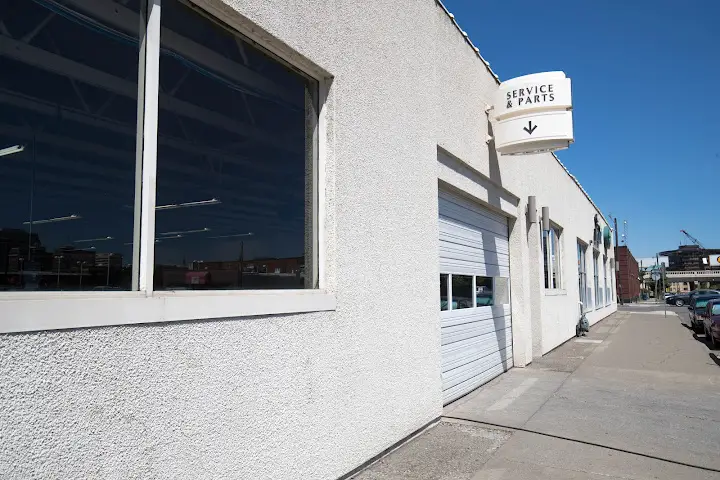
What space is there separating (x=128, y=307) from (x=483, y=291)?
6.85 metres

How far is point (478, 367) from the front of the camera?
805cm

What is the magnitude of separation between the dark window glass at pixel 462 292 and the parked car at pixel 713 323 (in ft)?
31.1

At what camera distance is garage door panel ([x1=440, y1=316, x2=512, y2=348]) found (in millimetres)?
6886

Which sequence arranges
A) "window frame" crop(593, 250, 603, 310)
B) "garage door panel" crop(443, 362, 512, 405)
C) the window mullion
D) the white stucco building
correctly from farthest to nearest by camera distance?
"window frame" crop(593, 250, 603, 310), "garage door panel" crop(443, 362, 512, 405), the window mullion, the white stucco building

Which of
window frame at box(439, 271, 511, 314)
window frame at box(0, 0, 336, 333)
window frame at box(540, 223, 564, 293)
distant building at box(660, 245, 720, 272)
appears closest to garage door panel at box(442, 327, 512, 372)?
window frame at box(439, 271, 511, 314)

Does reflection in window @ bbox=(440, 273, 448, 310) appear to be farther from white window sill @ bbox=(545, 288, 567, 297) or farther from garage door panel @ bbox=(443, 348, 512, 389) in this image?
white window sill @ bbox=(545, 288, 567, 297)

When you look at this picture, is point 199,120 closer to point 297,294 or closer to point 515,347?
point 297,294

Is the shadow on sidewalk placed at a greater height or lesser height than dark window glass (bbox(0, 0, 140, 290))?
lesser

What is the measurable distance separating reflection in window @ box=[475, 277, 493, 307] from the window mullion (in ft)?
20.2

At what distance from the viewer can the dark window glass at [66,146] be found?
2.50 m

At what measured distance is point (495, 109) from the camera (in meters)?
8.57

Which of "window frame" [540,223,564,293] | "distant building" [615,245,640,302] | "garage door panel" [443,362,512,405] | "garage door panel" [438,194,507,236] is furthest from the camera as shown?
"distant building" [615,245,640,302]

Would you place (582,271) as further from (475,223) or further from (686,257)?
(686,257)

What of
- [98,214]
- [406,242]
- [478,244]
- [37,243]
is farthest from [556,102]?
[37,243]
